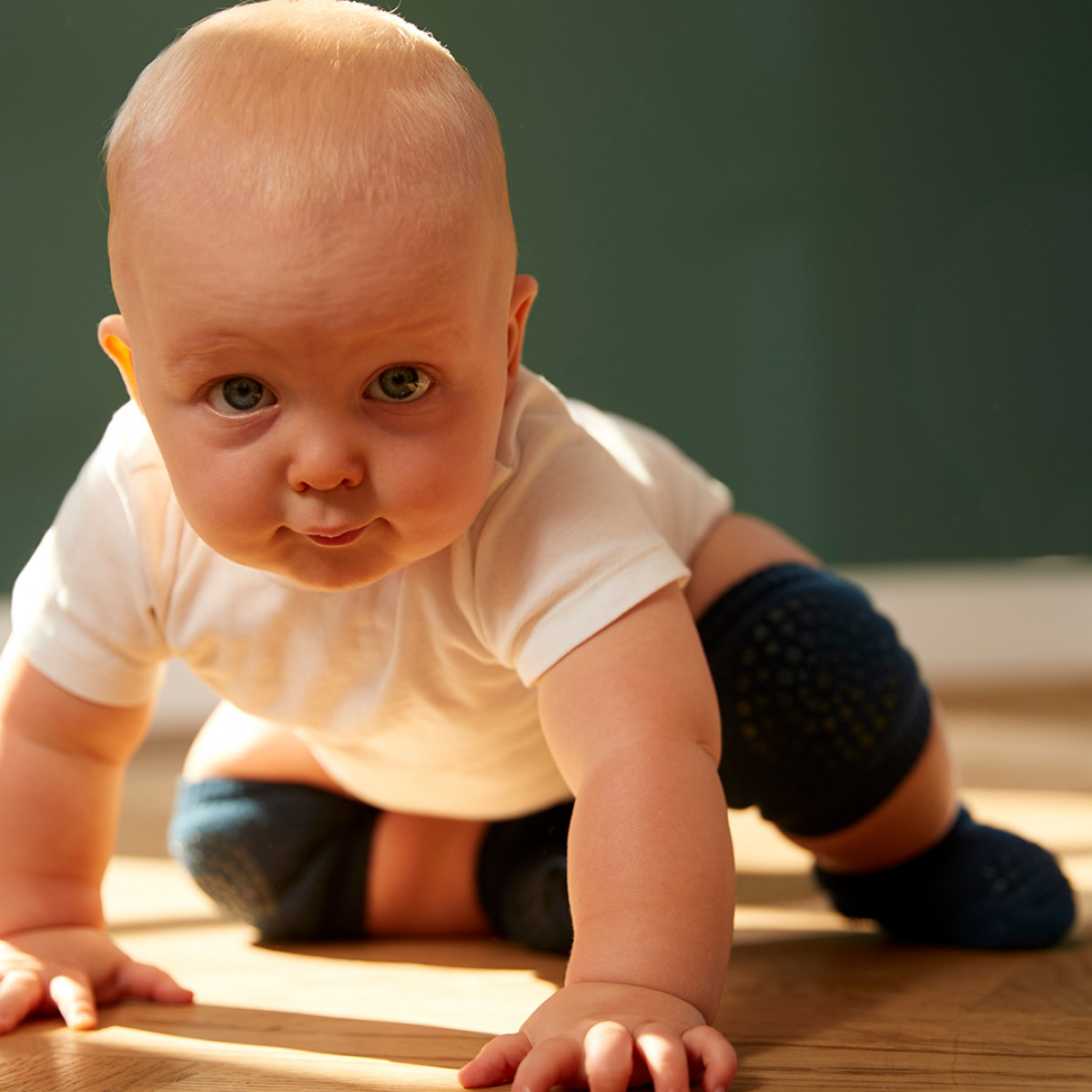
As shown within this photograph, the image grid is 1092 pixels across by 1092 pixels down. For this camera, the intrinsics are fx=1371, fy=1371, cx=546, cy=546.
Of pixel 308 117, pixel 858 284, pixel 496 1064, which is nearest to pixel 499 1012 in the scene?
pixel 496 1064

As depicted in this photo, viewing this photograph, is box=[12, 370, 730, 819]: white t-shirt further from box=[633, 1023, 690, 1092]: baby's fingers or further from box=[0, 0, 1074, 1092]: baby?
box=[633, 1023, 690, 1092]: baby's fingers

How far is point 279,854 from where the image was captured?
0.73m

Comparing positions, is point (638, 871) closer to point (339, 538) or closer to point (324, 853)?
point (339, 538)

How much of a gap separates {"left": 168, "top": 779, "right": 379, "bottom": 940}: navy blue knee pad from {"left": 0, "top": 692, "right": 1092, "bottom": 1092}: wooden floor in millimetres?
22

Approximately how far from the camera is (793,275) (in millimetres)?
1714

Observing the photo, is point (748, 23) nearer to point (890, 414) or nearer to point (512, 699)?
point (890, 414)

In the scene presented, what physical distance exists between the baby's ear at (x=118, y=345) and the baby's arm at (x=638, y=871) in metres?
0.21

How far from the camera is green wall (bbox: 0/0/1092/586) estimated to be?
1.45 m

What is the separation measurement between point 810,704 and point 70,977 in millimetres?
353

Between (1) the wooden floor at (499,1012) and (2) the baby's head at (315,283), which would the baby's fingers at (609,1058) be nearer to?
(1) the wooden floor at (499,1012)

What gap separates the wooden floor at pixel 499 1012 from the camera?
18.5 inches

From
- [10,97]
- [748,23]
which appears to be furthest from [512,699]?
[748,23]

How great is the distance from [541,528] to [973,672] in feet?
4.52

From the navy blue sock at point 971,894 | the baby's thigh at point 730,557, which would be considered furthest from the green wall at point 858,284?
the navy blue sock at point 971,894
